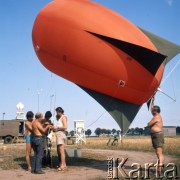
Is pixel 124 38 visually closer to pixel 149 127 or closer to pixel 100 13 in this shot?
pixel 100 13

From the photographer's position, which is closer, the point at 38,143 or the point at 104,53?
the point at 104,53

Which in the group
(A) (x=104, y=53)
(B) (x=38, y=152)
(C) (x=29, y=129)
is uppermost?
(A) (x=104, y=53)

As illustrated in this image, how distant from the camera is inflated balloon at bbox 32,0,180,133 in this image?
870 centimetres

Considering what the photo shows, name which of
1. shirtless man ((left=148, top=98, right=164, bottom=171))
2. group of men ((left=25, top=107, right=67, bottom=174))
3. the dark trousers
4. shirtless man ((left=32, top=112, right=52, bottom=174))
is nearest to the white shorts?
group of men ((left=25, top=107, right=67, bottom=174))

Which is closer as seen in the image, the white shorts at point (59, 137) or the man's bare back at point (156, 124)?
the man's bare back at point (156, 124)

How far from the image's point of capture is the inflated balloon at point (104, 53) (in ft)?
28.5

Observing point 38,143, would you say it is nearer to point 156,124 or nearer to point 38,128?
point 38,128

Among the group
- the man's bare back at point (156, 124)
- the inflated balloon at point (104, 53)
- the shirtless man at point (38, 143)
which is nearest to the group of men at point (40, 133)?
the shirtless man at point (38, 143)

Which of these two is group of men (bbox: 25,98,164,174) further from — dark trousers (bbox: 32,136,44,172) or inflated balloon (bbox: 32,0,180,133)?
inflated balloon (bbox: 32,0,180,133)

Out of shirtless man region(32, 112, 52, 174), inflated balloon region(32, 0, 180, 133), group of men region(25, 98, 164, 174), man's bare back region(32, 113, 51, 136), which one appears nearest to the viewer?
group of men region(25, 98, 164, 174)

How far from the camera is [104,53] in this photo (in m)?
8.67

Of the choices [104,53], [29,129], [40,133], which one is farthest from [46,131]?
[104,53]

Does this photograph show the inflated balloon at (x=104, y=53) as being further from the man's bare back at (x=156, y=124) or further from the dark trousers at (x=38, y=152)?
the dark trousers at (x=38, y=152)

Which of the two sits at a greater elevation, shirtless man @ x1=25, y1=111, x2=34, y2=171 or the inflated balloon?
the inflated balloon
